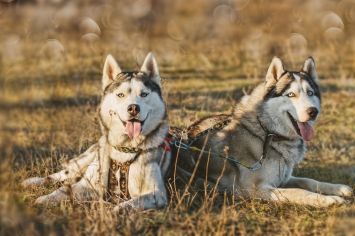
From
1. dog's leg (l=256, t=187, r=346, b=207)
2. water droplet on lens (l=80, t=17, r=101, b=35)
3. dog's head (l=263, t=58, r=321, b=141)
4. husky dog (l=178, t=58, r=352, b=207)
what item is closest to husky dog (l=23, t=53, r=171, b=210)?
husky dog (l=178, t=58, r=352, b=207)

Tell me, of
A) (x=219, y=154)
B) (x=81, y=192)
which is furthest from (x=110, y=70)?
(x=219, y=154)

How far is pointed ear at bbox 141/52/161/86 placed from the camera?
18.0 ft

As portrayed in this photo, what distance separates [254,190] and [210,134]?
86 centimetres

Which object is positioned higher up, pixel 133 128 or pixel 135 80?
pixel 135 80

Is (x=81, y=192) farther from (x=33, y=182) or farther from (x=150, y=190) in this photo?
(x=33, y=182)

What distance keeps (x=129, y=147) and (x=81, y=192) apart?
1.91 feet

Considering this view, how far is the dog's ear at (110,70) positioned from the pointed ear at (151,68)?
248 millimetres

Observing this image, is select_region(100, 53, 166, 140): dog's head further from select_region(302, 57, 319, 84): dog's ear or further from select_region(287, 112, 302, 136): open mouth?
select_region(302, 57, 319, 84): dog's ear

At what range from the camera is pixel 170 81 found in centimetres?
1124

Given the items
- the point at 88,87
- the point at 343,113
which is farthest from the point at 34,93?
the point at 343,113

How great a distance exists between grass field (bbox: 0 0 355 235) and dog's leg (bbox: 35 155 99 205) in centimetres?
17

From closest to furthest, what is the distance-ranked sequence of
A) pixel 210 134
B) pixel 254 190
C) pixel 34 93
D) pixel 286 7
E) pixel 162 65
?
pixel 254 190, pixel 210 134, pixel 34 93, pixel 162 65, pixel 286 7

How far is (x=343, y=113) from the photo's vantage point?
9.85 meters

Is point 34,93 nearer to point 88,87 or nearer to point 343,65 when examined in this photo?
point 88,87
